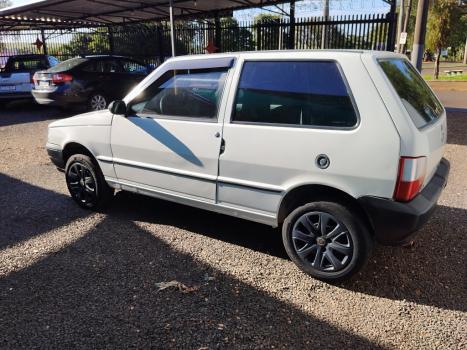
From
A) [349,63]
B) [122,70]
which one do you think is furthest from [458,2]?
[349,63]

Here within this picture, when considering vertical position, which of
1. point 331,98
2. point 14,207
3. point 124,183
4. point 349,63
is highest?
point 349,63

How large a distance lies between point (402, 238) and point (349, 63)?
1.31m

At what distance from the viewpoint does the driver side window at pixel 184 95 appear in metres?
3.73

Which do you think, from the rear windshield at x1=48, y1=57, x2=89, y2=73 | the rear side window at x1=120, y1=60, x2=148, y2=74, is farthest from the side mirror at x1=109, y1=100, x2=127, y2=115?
the rear side window at x1=120, y1=60, x2=148, y2=74

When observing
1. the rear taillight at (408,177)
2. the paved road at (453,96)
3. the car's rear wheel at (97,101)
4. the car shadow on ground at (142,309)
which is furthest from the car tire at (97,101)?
the rear taillight at (408,177)

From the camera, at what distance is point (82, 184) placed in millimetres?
4801

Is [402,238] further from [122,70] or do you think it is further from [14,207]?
[122,70]

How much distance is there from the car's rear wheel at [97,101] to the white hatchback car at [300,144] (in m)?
7.80

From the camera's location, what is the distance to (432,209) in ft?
10.4

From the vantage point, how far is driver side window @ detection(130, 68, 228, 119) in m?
3.73

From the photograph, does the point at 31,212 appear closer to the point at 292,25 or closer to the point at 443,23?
the point at 292,25

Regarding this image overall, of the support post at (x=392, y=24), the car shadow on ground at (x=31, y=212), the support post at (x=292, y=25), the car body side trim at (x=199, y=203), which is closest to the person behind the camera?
the car body side trim at (x=199, y=203)

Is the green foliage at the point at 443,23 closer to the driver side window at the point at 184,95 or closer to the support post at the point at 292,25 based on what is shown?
the support post at the point at 292,25

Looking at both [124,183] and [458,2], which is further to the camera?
[458,2]
